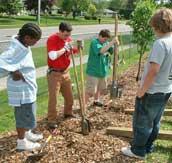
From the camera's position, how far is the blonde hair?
4796 millimetres

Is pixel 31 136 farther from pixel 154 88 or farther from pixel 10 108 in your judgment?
pixel 10 108

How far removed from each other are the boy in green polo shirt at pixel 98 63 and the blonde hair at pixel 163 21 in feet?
7.93

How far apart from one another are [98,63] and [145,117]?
2708 mm

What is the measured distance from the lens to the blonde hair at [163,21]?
4796mm

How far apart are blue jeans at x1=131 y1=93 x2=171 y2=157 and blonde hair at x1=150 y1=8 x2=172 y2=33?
79 cm

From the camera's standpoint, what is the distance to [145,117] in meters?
5.18

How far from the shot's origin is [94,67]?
7.79 meters

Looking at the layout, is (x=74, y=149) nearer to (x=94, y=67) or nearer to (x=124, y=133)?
(x=124, y=133)

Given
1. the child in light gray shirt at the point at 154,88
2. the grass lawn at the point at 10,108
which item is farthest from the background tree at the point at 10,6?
the child in light gray shirt at the point at 154,88

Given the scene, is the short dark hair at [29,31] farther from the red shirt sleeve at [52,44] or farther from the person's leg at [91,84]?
the person's leg at [91,84]

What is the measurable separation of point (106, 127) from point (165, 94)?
1.82 metres

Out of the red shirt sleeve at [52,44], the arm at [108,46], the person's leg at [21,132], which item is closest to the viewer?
the person's leg at [21,132]

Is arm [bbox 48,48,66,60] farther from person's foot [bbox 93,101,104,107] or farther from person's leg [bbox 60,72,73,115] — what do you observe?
person's foot [bbox 93,101,104,107]

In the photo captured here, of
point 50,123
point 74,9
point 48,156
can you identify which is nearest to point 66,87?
point 50,123
